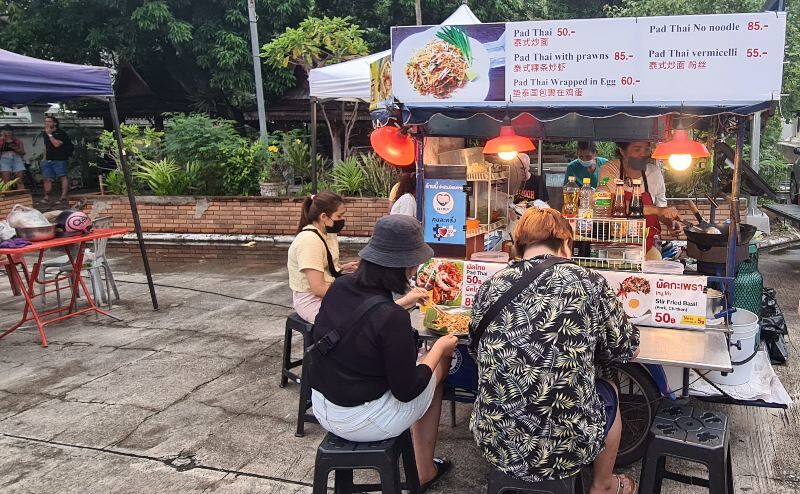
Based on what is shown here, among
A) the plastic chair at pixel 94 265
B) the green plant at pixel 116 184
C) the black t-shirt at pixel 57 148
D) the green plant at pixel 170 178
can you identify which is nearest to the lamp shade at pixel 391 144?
the plastic chair at pixel 94 265

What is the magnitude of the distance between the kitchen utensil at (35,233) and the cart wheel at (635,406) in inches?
217

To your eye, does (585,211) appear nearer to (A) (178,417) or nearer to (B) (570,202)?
(B) (570,202)

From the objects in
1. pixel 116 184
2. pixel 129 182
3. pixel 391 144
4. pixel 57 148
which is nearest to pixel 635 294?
pixel 391 144

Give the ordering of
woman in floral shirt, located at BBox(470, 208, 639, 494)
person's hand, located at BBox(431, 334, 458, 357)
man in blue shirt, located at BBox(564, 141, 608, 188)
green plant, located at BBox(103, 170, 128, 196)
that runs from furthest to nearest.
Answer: green plant, located at BBox(103, 170, 128, 196)
man in blue shirt, located at BBox(564, 141, 608, 188)
person's hand, located at BBox(431, 334, 458, 357)
woman in floral shirt, located at BBox(470, 208, 639, 494)

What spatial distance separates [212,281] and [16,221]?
9.55ft

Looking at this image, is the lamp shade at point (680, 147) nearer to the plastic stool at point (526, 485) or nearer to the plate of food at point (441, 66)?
the plate of food at point (441, 66)

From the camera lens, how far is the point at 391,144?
518cm

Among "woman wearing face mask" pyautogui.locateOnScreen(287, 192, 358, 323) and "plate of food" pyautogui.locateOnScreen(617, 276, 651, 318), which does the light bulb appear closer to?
"plate of food" pyautogui.locateOnScreen(617, 276, 651, 318)

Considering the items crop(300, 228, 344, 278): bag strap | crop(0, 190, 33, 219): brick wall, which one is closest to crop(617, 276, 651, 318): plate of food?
crop(300, 228, 344, 278): bag strap

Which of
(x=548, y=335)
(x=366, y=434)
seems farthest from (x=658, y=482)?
(x=366, y=434)

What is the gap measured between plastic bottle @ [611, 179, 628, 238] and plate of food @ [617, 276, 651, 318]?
0.41 meters

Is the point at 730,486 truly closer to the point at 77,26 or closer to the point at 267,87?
the point at 267,87

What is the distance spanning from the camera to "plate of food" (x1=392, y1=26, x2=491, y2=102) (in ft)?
12.5

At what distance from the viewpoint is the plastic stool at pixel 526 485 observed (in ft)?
8.41
